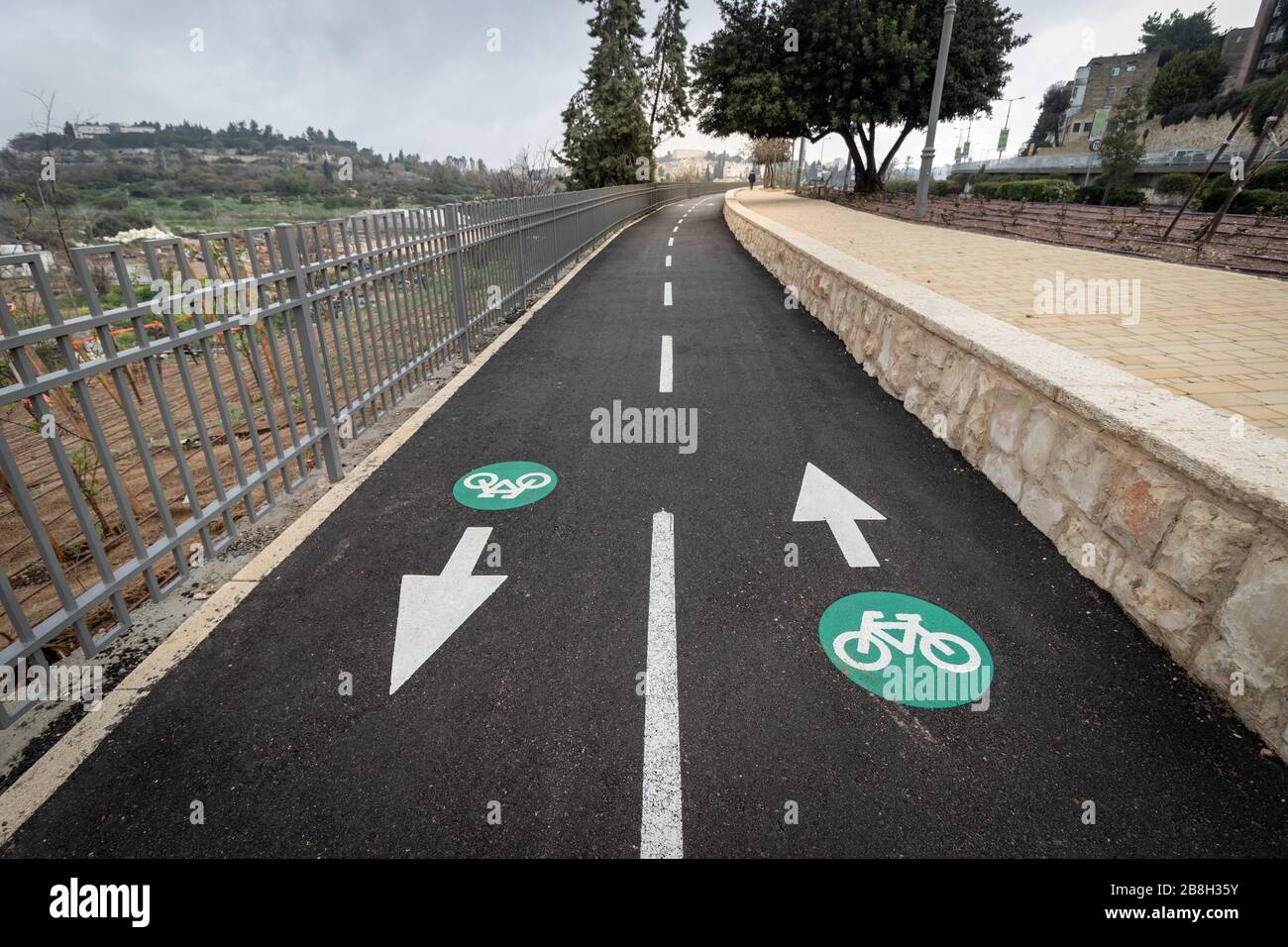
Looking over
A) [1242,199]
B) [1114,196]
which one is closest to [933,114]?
[1242,199]

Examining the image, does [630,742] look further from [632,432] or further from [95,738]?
[632,432]

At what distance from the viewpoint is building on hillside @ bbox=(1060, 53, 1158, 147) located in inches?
3022

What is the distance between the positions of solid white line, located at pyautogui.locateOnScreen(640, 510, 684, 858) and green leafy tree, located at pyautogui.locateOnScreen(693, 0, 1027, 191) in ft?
94.5

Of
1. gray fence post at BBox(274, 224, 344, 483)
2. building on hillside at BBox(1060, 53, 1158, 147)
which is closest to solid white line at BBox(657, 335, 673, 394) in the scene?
gray fence post at BBox(274, 224, 344, 483)

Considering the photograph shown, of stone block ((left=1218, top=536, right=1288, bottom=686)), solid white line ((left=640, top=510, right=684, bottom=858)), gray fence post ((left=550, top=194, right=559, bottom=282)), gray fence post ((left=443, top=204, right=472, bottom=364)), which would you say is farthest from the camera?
gray fence post ((left=550, top=194, right=559, bottom=282))

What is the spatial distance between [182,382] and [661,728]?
15.7 ft

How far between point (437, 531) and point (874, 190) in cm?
3487

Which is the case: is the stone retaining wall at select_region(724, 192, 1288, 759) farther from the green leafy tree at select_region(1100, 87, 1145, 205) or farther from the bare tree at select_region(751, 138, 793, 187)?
the bare tree at select_region(751, 138, 793, 187)

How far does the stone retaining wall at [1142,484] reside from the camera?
8.45ft

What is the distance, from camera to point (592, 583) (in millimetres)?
3568

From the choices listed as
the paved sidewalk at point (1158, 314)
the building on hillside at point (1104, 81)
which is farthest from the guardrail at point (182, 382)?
the building on hillside at point (1104, 81)

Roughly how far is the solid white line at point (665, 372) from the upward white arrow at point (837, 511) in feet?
7.72

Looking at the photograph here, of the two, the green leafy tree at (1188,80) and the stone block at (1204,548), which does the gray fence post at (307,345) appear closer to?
the stone block at (1204,548)
